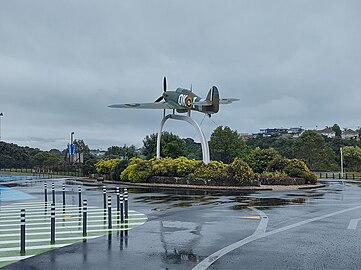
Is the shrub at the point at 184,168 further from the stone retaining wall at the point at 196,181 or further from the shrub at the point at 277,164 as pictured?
the shrub at the point at 277,164

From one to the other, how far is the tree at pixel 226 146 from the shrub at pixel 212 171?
1218 inches

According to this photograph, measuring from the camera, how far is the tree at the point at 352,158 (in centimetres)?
7044

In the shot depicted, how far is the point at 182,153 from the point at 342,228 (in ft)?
144

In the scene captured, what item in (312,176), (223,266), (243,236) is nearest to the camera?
(223,266)

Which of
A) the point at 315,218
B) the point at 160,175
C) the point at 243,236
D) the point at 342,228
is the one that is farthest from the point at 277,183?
the point at 243,236

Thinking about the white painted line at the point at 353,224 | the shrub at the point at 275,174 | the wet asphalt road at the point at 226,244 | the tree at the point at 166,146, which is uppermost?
the tree at the point at 166,146

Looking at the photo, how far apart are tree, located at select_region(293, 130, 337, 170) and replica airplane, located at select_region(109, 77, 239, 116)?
32849mm

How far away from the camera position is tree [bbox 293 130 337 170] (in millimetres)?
68312

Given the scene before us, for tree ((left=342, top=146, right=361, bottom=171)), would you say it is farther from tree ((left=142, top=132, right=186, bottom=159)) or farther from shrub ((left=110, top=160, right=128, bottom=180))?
shrub ((left=110, top=160, right=128, bottom=180))

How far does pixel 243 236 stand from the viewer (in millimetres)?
11172

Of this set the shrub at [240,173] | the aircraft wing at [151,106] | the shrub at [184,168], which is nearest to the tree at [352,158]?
the aircraft wing at [151,106]

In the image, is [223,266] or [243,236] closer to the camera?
[223,266]

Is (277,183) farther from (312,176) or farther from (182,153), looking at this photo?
(182,153)

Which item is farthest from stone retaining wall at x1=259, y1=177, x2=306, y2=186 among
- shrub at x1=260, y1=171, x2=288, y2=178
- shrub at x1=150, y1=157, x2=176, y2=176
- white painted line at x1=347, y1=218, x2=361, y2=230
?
white painted line at x1=347, y1=218, x2=361, y2=230
